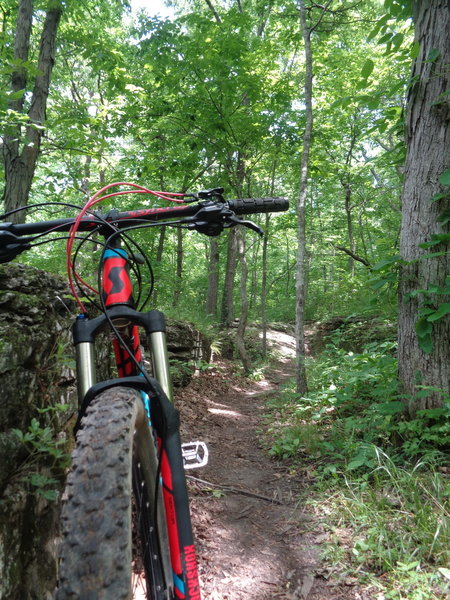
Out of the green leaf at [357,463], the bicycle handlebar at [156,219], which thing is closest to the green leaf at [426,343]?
the green leaf at [357,463]

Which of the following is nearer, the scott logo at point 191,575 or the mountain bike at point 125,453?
the mountain bike at point 125,453

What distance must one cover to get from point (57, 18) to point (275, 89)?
4.50 m

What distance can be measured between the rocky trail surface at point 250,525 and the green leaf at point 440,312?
185 centimetres

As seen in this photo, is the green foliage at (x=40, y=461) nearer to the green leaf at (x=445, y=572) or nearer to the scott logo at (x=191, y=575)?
the scott logo at (x=191, y=575)

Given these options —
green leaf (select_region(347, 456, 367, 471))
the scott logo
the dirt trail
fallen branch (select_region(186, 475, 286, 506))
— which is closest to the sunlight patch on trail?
the dirt trail

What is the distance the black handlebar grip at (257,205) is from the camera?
1843 millimetres

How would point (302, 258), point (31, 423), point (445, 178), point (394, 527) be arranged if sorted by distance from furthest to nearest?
point (302, 258)
point (445, 178)
point (394, 527)
point (31, 423)

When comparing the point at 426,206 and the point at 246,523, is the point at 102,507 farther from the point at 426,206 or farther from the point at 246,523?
the point at 426,206

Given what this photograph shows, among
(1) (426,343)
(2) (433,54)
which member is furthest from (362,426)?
(2) (433,54)

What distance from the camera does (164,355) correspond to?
1.51 meters

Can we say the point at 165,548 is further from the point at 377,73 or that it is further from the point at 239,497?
the point at 377,73

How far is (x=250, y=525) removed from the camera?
2.86 m

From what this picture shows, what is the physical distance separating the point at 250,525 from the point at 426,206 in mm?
3091

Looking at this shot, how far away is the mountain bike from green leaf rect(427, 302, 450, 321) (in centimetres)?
190
